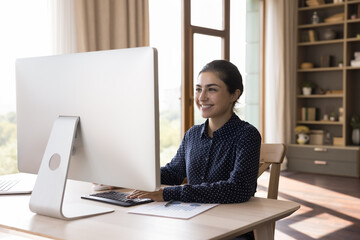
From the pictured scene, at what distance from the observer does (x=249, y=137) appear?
1.73 m

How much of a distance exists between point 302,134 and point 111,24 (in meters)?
3.61

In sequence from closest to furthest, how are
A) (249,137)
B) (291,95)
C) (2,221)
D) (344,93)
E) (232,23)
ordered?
(2,221), (249,137), (232,23), (344,93), (291,95)

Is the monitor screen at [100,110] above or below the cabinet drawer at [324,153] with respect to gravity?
above

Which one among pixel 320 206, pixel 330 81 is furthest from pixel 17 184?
pixel 330 81

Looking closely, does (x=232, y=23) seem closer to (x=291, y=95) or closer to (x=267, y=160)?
(x=291, y=95)

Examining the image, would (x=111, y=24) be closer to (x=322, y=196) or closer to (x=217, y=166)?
(x=217, y=166)

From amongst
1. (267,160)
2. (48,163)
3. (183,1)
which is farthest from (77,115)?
(183,1)

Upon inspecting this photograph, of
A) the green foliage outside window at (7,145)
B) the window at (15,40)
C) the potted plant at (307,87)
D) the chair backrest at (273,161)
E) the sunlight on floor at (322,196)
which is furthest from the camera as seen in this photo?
the potted plant at (307,87)

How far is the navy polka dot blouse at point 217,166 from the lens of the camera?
1593mm

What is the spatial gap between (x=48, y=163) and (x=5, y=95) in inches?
80.1

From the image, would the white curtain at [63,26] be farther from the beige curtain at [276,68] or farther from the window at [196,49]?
the beige curtain at [276,68]

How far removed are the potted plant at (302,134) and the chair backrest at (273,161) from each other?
4.59m

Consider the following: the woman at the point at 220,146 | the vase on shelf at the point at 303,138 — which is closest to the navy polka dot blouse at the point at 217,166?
the woman at the point at 220,146

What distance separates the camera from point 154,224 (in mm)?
1328
